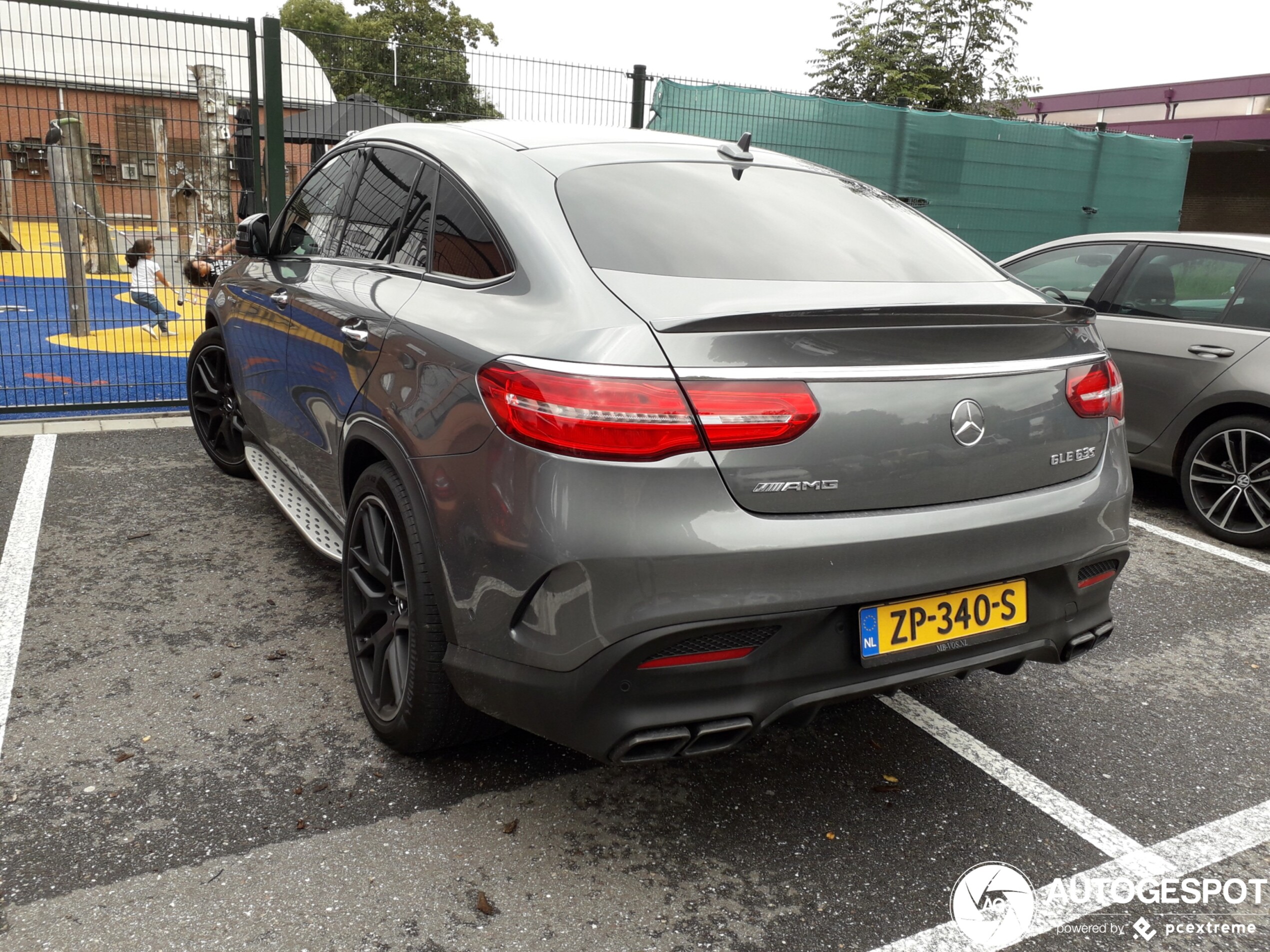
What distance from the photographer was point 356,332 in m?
2.93

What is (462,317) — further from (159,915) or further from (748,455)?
(159,915)

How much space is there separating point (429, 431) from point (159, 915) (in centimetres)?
120

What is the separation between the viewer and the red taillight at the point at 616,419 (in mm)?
1987

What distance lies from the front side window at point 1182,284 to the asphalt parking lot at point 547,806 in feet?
7.30

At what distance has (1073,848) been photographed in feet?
8.23

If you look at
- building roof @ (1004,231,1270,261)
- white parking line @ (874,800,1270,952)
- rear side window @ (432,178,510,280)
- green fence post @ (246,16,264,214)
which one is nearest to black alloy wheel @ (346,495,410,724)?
rear side window @ (432,178,510,280)

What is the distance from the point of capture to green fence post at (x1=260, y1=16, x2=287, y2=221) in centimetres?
689

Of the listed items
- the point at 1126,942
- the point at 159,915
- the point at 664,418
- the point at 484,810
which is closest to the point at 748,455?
the point at 664,418

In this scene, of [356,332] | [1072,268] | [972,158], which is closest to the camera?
[356,332]

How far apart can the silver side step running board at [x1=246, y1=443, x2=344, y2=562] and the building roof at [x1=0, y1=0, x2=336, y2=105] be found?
11.8ft

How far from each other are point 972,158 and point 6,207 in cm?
875

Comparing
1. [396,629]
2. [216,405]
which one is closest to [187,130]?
[216,405]

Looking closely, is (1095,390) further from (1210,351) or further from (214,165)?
(214,165)

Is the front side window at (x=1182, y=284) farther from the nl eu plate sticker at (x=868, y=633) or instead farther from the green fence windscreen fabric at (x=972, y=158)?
the nl eu plate sticker at (x=868, y=633)
